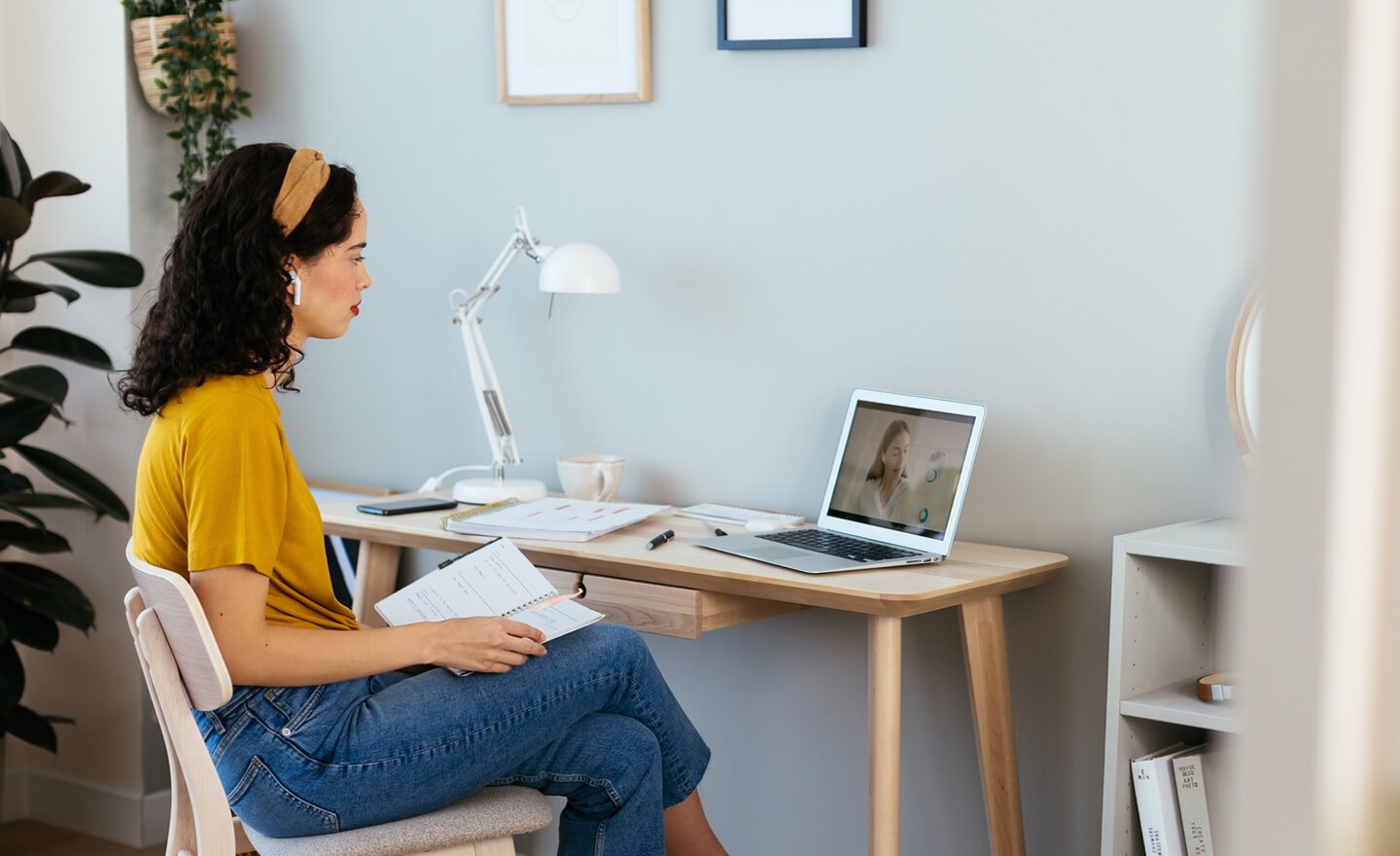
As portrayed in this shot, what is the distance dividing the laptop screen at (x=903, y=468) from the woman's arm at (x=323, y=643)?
0.65 metres

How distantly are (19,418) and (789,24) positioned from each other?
1.68 m

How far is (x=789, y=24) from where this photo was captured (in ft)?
7.48

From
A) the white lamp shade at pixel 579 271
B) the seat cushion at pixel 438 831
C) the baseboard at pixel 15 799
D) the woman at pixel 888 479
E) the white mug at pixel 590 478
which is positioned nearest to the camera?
the seat cushion at pixel 438 831

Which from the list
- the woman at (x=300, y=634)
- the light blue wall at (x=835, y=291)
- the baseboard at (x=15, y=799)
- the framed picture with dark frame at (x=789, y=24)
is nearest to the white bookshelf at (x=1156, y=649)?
the light blue wall at (x=835, y=291)

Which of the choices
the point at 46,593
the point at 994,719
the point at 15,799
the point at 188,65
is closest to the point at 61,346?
the point at 46,593

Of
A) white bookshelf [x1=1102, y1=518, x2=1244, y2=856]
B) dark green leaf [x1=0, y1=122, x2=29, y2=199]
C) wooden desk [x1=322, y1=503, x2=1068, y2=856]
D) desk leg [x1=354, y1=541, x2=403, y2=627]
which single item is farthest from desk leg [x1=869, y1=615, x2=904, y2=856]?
dark green leaf [x1=0, y1=122, x2=29, y2=199]

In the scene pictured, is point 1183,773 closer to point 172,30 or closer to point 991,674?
point 991,674

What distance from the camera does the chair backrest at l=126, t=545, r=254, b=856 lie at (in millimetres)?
1438

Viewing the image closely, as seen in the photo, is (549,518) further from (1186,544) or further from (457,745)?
(1186,544)

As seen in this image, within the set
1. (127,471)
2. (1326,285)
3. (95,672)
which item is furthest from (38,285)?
(1326,285)

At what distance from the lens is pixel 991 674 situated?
6.61 feet

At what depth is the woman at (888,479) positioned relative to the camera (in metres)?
2.06

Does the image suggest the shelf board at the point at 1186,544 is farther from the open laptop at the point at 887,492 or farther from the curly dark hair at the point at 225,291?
the curly dark hair at the point at 225,291

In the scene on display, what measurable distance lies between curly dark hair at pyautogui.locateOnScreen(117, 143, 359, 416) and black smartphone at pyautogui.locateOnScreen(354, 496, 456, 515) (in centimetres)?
73
